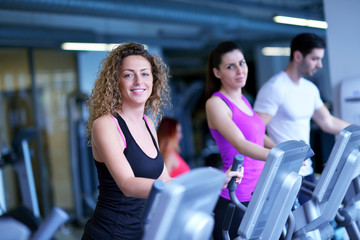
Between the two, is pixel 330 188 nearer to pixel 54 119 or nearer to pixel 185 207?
pixel 185 207

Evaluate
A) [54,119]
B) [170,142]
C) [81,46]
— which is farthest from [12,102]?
[170,142]

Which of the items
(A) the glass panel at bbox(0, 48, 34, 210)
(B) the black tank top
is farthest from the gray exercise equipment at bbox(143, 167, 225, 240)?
(A) the glass panel at bbox(0, 48, 34, 210)

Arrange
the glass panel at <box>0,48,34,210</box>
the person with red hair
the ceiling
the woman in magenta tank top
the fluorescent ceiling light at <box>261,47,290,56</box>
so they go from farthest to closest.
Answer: the fluorescent ceiling light at <box>261,47,290,56</box>
the glass panel at <box>0,48,34,210</box>
the ceiling
the person with red hair
the woman in magenta tank top

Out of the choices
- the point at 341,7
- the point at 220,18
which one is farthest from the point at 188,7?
the point at 341,7

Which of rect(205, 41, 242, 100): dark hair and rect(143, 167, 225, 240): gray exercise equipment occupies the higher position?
rect(205, 41, 242, 100): dark hair

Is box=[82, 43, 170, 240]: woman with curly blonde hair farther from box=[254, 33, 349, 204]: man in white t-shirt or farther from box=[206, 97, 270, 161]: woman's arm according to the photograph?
box=[254, 33, 349, 204]: man in white t-shirt

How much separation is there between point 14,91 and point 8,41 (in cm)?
76

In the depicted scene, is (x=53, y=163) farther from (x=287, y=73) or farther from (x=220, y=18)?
(x=287, y=73)

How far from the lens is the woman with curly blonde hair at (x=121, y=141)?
1.74 metres

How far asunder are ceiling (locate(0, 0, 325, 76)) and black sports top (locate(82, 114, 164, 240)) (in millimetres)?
3357

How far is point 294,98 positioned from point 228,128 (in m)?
0.74

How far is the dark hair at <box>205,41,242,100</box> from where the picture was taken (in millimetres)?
2491

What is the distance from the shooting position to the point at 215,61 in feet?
8.29

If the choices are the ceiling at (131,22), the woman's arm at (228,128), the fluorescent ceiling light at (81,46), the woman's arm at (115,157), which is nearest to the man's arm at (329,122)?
the woman's arm at (228,128)
